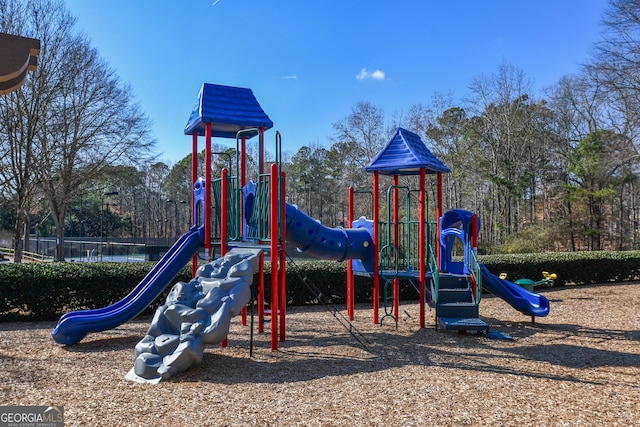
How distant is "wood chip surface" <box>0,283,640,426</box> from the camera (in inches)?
157

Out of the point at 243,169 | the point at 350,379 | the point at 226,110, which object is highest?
the point at 226,110

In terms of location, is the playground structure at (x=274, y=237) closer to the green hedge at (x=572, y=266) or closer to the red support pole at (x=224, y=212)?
the red support pole at (x=224, y=212)

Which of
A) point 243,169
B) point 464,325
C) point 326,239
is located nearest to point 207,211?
point 243,169

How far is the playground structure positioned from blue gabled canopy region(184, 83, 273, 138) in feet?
0.05

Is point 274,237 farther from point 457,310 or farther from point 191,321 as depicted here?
point 457,310

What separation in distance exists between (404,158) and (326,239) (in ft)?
6.42

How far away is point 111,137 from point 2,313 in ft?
42.8

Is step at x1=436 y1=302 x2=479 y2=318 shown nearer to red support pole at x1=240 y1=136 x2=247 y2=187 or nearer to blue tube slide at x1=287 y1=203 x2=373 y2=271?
blue tube slide at x1=287 y1=203 x2=373 y2=271

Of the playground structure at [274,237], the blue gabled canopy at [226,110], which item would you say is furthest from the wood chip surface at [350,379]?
the blue gabled canopy at [226,110]

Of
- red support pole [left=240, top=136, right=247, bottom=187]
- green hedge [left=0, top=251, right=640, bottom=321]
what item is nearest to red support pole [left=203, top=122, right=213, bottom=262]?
red support pole [left=240, top=136, right=247, bottom=187]

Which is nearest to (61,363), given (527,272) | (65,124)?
(527,272)

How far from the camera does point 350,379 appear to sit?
514cm

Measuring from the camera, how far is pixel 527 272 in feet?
47.1

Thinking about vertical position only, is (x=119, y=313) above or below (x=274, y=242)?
below
